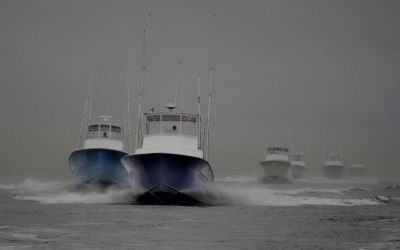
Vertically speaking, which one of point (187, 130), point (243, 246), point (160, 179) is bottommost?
point (243, 246)

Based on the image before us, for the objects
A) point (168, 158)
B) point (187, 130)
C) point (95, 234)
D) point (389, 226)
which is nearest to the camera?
point (95, 234)

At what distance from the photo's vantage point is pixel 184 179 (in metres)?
38.3

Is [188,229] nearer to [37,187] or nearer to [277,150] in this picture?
[37,187]

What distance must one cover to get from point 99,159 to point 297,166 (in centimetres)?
12876

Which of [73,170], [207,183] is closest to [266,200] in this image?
[207,183]

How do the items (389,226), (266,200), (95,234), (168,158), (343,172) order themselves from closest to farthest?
(95,234) < (389,226) < (168,158) < (266,200) < (343,172)

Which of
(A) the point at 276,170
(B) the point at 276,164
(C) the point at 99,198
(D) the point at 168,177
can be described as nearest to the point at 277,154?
(B) the point at 276,164

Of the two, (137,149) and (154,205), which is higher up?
(137,149)

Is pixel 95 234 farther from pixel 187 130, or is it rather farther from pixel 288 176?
pixel 288 176

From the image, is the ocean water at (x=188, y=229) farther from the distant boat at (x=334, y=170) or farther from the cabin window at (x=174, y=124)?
the distant boat at (x=334, y=170)

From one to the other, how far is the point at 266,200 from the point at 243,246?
32.3 m

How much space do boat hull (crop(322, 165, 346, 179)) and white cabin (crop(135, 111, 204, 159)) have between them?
15945 cm

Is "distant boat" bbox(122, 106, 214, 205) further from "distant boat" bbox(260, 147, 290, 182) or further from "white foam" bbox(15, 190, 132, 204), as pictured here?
"distant boat" bbox(260, 147, 290, 182)

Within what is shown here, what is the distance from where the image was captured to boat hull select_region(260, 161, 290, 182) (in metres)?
136
